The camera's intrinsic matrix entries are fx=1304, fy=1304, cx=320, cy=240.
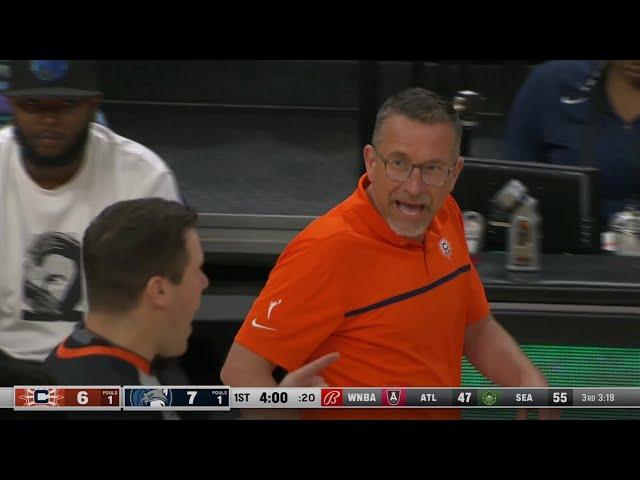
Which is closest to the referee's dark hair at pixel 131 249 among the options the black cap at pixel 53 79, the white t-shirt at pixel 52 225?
the white t-shirt at pixel 52 225

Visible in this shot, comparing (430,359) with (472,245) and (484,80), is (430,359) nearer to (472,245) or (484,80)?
(472,245)

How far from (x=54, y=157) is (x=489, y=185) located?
1.17 meters

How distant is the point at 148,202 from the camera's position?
338cm

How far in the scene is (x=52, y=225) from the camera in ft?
11.1

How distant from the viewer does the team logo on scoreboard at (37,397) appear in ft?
11.2

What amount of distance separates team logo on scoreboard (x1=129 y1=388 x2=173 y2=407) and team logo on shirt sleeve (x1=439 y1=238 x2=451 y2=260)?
0.80 metres

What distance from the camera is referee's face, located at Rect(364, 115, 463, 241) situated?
10.8ft

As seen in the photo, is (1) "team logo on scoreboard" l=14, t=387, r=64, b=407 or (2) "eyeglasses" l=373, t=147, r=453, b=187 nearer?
(2) "eyeglasses" l=373, t=147, r=453, b=187

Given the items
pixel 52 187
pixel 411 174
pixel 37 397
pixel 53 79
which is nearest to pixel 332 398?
pixel 411 174

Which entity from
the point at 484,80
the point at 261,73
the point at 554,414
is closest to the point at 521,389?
the point at 554,414

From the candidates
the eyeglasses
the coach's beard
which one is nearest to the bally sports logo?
the eyeglasses

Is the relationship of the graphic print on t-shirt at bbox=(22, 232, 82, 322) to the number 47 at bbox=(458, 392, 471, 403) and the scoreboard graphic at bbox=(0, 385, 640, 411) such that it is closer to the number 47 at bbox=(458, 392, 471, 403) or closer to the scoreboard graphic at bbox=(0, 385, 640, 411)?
the scoreboard graphic at bbox=(0, 385, 640, 411)

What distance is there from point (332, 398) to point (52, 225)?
855mm

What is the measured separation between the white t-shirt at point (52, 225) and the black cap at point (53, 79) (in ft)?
0.34
